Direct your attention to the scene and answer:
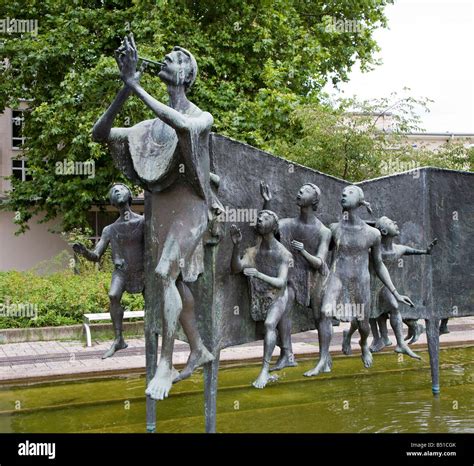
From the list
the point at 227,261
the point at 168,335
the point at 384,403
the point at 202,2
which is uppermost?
the point at 202,2

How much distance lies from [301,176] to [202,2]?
38.4 feet

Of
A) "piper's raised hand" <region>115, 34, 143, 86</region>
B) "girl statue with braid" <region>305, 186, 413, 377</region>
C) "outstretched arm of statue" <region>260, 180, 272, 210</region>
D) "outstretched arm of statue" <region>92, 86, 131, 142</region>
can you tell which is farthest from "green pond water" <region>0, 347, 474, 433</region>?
"piper's raised hand" <region>115, 34, 143, 86</region>

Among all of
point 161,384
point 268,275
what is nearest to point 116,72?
point 268,275

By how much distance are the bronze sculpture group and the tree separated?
27.8 feet

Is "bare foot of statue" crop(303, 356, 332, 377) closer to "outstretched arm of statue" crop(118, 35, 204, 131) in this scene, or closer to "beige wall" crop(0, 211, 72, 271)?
"outstretched arm of statue" crop(118, 35, 204, 131)

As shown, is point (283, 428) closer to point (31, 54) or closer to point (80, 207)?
point (80, 207)

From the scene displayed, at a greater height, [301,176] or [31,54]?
[31,54]

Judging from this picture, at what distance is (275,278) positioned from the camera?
6379mm

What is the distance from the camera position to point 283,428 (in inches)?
264

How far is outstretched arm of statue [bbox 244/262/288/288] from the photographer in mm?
6273

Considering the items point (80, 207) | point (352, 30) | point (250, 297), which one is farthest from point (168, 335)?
point (352, 30)

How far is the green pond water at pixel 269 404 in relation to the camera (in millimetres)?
6867

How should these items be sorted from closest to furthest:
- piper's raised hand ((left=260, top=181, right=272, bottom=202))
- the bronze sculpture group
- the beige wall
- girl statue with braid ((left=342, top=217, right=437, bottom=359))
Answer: the bronze sculpture group → piper's raised hand ((left=260, top=181, right=272, bottom=202)) → girl statue with braid ((left=342, top=217, right=437, bottom=359)) → the beige wall

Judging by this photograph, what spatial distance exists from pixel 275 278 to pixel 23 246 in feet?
69.7
